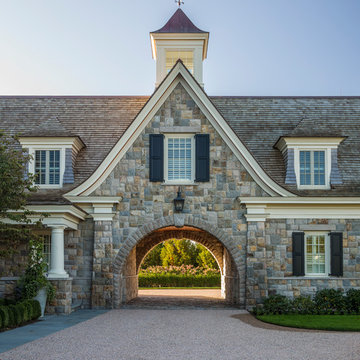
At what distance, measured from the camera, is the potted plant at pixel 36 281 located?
1606 cm

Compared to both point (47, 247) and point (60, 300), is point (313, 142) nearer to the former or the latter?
point (47, 247)

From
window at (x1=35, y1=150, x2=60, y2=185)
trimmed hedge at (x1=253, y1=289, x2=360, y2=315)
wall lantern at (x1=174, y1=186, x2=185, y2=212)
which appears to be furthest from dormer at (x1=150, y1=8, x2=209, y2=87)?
trimmed hedge at (x1=253, y1=289, x2=360, y2=315)

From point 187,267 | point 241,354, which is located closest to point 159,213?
point 241,354

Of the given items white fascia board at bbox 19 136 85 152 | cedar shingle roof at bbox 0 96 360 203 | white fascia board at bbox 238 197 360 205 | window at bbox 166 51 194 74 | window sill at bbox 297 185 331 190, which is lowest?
white fascia board at bbox 238 197 360 205

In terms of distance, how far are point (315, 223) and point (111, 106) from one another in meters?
9.45

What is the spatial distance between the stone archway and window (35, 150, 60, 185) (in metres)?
3.50

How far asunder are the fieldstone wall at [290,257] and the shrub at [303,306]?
105 cm

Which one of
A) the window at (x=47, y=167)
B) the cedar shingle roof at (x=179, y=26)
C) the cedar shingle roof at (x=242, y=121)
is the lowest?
the window at (x=47, y=167)

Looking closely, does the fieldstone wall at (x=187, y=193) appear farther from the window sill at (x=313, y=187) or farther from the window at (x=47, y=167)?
the window at (x=47, y=167)

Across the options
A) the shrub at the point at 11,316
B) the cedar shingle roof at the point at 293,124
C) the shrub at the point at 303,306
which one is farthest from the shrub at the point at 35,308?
the cedar shingle roof at the point at 293,124

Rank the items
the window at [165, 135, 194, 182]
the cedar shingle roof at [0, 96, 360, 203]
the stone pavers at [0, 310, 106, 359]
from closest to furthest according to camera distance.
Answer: the stone pavers at [0, 310, 106, 359] → the window at [165, 135, 194, 182] → the cedar shingle roof at [0, 96, 360, 203]

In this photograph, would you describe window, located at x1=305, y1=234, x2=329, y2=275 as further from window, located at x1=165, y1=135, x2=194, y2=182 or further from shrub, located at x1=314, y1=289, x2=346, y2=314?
window, located at x1=165, y1=135, x2=194, y2=182

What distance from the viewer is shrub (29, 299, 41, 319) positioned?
598 inches

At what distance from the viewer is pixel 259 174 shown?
61.1 feet
